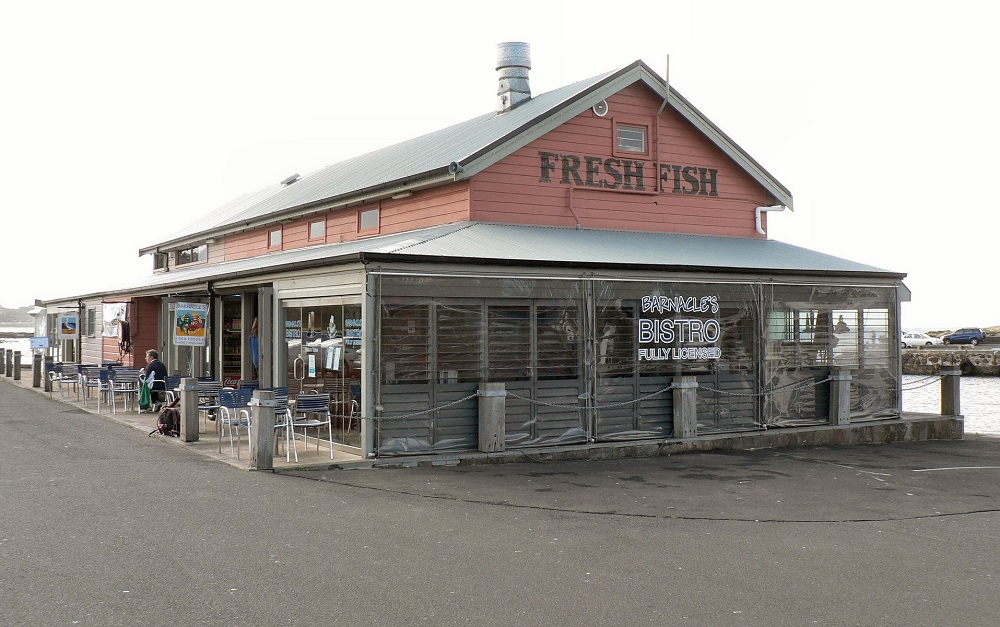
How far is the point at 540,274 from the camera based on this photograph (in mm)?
14289

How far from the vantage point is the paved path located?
21.5ft

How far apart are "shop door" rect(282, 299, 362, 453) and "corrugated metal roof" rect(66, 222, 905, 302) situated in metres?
0.84

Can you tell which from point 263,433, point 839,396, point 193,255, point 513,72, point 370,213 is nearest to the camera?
point 263,433

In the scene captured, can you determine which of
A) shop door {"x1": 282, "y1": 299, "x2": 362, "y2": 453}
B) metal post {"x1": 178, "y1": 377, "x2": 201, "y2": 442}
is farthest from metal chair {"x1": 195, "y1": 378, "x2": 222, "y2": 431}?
shop door {"x1": 282, "y1": 299, "x2": 362, "y2": 453}

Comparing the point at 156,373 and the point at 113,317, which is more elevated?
the point at 113,317

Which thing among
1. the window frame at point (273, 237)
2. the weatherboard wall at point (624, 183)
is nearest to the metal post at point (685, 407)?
the weatherboard wall at point (624, 183)

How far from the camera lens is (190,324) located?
17641 millimetres

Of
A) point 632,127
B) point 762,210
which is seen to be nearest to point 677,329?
point 632,127

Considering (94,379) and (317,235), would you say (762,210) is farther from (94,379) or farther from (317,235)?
(94,379)

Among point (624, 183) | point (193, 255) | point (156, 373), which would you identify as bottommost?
point (156, 373)

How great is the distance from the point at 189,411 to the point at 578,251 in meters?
6.87

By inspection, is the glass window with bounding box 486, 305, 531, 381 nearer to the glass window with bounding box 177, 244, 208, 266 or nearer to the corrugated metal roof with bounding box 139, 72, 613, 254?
the corrugated metal roof with bounding box 139, 72, 613, 254

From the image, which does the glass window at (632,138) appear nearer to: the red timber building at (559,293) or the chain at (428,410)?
the red timber building at (559,293)

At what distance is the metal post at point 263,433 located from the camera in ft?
40.0
